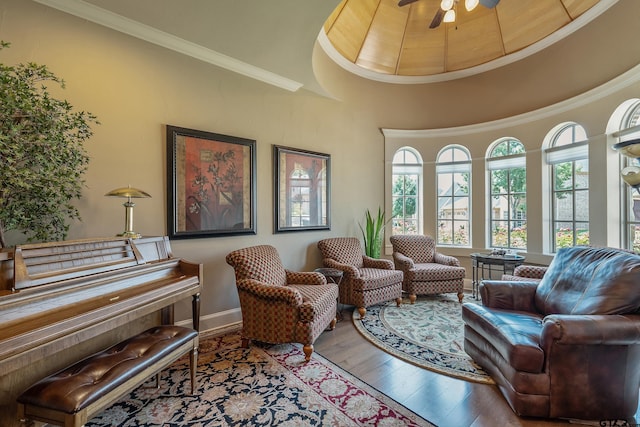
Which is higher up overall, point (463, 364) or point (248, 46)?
point (248, 46)

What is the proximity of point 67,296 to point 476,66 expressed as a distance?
5709 millimetres

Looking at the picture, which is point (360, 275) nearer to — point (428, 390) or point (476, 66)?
point (428, 390)

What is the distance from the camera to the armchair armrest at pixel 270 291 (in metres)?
2.43

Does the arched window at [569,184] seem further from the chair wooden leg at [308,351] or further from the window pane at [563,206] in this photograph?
the chair wooden leg at [308,351]

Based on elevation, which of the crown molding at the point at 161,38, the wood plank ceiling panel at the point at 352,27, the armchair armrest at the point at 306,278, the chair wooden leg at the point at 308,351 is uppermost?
the wood plank ceiling panel at the point at 352,27

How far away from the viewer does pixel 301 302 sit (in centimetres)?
246

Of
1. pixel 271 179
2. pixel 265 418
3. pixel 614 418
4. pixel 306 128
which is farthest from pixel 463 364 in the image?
pixel 306 128

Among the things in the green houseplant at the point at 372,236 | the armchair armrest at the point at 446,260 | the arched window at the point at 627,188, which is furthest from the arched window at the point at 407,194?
the arched window at the point at 627,188

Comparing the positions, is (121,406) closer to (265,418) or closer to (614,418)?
(265,418)

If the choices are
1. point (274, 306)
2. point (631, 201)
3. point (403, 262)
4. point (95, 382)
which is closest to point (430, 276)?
point (403, 262)

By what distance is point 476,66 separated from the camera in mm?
4414

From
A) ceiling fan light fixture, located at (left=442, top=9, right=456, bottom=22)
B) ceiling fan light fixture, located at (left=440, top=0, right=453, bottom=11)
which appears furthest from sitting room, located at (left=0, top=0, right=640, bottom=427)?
ceiling fan light fixture, located at (left=442, top=9, right=456, bottom=22)

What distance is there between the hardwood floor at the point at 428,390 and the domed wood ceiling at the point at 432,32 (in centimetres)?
416

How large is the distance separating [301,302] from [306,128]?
249 centimetres
